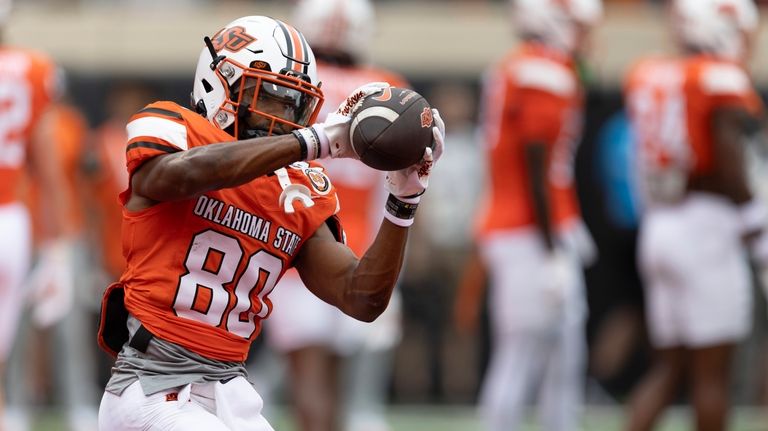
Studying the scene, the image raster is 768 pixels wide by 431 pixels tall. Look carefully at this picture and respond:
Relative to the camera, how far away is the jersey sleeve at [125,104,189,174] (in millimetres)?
3428

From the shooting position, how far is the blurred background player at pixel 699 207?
20.0 feet

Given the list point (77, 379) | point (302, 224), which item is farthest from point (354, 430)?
point (302, 224)

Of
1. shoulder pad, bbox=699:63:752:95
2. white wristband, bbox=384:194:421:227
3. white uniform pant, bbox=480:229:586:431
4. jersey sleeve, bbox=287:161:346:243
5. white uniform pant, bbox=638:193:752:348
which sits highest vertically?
white wristband, bbox=384:194:421:227

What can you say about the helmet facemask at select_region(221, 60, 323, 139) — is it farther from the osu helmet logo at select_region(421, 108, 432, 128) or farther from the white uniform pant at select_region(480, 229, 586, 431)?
the white uniform pant at select_region(480, 229, 586, 431)

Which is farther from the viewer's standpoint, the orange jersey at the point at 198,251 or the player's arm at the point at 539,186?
the player's arm at the point at 539,186

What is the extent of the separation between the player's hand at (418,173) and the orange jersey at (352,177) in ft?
8.78

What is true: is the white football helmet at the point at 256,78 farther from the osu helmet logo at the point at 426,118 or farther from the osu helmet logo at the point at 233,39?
the osu helmet logo at the point at 426,118

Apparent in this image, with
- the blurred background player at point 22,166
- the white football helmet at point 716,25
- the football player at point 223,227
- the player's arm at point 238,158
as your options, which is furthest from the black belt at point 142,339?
the white football helmet at point 716,25

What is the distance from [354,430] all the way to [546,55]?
8.32 feet

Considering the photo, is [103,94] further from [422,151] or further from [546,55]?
[422,151]

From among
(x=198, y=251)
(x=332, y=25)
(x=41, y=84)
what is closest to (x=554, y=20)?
(x=332, y=25)

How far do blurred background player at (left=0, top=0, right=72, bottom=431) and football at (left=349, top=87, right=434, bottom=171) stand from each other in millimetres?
3059

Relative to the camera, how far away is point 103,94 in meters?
10.3

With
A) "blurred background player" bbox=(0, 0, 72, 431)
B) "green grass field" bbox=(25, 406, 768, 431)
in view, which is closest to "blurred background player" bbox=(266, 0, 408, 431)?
"blurred background player" bbox=(0, 0, 72, 431)
